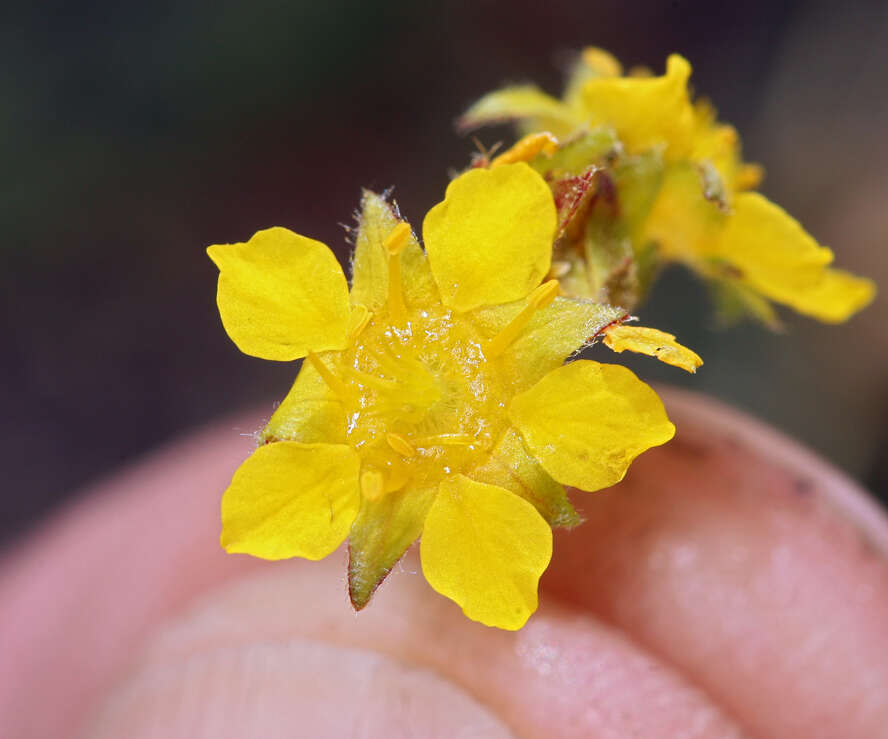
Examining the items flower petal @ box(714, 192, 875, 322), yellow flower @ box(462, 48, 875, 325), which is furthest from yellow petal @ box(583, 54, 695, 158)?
flower petal @ box(714, 192, 875, 322)

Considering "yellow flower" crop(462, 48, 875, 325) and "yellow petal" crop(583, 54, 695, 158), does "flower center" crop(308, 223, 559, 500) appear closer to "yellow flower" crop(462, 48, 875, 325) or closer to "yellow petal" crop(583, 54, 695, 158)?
"yellow flower" crop(462, 48, 875, 325)

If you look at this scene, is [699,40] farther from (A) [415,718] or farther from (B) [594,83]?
(A) [415,718]

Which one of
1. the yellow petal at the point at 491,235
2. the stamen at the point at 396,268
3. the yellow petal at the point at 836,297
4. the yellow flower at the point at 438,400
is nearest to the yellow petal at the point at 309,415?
the yellow flower at the point at 438,400

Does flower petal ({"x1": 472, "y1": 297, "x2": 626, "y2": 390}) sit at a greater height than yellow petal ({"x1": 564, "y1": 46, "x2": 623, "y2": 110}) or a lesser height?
lesser

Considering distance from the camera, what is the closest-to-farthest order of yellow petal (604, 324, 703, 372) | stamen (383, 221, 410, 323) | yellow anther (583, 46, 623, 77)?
yellow petal (604, 324, 703, 372) < stamen (383, 221, 410, 323) < yellow anther (583, 46, 623, 77)

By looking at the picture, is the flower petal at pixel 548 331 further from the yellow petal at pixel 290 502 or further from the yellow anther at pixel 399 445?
the yellow petal at pixel 290 502

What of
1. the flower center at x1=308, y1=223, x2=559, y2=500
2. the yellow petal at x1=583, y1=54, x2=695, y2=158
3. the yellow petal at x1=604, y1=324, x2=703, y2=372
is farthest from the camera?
the yellow petal at x1=583, y1=54, x2=695, y2=158

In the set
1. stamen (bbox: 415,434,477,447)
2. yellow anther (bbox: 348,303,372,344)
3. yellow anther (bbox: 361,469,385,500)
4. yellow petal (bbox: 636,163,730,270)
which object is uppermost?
yellow anther (bbox: 348,303,372,344)

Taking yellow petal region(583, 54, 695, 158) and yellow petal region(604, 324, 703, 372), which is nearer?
yellow petal region(604, 324, 703, 372)
